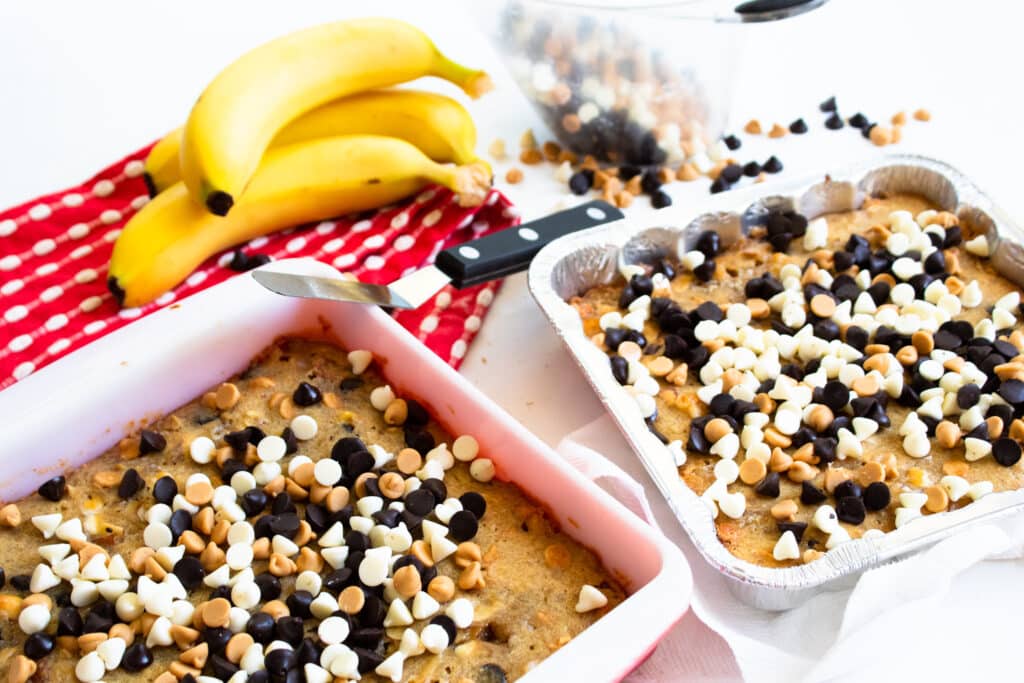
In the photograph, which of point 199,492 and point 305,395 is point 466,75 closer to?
point 305,395

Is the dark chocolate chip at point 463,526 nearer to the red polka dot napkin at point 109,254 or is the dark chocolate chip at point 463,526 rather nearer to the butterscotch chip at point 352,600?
the butterscotch chip at point 352,600

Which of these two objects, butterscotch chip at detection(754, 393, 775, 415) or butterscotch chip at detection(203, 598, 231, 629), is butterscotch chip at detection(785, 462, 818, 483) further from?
butterscotch chip at detection(203, 598, 231, 629)

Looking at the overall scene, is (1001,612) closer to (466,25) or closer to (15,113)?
(466,25)

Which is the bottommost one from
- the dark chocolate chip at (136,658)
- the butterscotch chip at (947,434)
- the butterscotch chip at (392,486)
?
the butterscotch chip at (947,434)

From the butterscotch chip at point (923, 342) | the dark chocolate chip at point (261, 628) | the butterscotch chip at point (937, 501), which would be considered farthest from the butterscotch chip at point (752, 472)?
the dark chocolate chip at point (261, 628)

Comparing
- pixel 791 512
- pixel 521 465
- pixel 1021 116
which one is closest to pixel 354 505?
pixel 521 465

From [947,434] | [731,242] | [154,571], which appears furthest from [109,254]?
[947,434]
